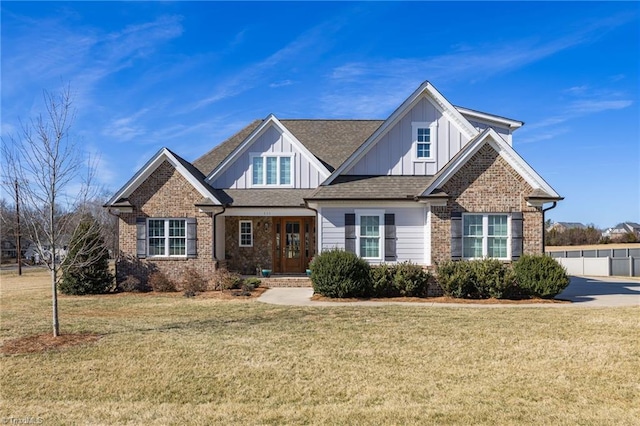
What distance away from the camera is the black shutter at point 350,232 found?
16.8 metres

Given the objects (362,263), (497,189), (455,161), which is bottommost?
(362,263)

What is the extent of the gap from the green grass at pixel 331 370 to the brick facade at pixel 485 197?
179 inches

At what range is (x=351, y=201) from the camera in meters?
16.6

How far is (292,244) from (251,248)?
1.93 m

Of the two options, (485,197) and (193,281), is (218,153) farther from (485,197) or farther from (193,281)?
(485,197)

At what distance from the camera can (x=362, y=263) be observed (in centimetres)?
1553

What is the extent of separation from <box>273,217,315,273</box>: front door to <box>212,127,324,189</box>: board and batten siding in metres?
1.95

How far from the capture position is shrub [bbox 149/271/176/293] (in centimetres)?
1769

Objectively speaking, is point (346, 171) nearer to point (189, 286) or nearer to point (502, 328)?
point (189, 286)

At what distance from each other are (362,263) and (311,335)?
243 inches

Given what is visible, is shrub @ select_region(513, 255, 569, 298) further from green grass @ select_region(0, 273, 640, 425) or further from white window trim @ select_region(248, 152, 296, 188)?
white window trim @ select_region(248, 152, 296, 188)

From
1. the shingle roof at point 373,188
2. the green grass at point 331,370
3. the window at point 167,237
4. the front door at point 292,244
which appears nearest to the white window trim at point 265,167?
the front door at point 292,244

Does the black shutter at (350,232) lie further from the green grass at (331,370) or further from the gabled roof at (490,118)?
the gabled roof at (490,118)

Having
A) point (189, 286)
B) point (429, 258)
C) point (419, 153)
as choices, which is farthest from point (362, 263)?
point (189, 286)
